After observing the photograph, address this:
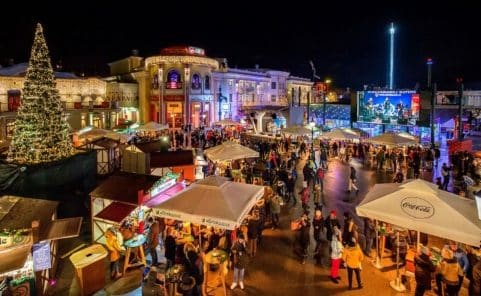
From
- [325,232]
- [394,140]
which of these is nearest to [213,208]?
[325,232]

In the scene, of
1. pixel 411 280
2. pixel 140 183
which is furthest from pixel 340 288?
pixel 140 183

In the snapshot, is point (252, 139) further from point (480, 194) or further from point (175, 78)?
point (480, 194)

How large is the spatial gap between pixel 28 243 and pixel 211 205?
3691 millimetres

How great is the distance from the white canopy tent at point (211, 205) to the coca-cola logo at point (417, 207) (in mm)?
3435

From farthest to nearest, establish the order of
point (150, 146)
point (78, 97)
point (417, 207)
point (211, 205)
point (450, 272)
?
point (78, 97)
point (150, 146)
point (211, 205)
point (417, 207)
point (450, 272)

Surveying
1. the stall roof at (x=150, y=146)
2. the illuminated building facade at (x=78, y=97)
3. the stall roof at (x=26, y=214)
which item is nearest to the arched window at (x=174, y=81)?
the illuminated building facade at (x=78, y=97)

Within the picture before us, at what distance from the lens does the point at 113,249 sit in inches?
322

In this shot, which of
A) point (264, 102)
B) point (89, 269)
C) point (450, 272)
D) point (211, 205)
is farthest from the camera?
point (264, 102)

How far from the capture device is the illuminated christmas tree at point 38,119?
15.9 metres

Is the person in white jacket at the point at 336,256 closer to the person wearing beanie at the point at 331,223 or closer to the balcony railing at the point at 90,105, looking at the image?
the person wearing beanie at the point at 331,223

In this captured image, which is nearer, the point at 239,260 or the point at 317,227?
the point at 239,260

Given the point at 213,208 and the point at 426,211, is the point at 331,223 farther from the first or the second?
the point at 213,208

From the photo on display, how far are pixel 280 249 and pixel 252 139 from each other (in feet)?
62.4

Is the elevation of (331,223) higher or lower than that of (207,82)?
lower
